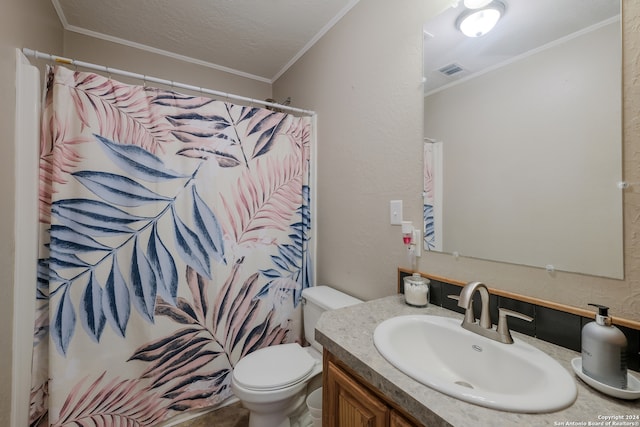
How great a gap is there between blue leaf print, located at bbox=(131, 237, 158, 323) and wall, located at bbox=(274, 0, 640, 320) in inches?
41.3

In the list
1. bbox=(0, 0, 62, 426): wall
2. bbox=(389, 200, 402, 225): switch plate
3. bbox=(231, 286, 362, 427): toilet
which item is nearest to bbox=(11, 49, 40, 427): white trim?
bbox=(0, 0, 62, 426): wall

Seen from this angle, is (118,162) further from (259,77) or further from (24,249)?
(259,77)

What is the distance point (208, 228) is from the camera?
5.11ft

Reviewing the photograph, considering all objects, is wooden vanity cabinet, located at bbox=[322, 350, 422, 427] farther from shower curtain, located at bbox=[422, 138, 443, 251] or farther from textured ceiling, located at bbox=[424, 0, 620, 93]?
textured ceiling, located at bbox=[424, 0, 620, 93]

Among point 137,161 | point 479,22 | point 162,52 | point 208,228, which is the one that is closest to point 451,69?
point 479,22

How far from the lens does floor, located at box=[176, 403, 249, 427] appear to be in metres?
1.53

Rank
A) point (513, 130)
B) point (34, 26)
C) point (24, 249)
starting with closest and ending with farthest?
point (513, 130) → point (24, 249) → point (34, 26)

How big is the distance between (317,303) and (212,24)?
196 centimetres

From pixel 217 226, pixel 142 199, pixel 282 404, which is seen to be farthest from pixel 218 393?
pixel 142 199

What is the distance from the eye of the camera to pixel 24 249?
1.14 metres

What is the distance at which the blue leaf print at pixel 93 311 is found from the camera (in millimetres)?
1270

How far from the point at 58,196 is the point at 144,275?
524 millimetres

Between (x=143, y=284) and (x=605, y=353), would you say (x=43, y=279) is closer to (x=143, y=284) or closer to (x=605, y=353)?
(x=143, y=284)

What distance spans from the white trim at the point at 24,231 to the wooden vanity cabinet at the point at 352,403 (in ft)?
4.32
